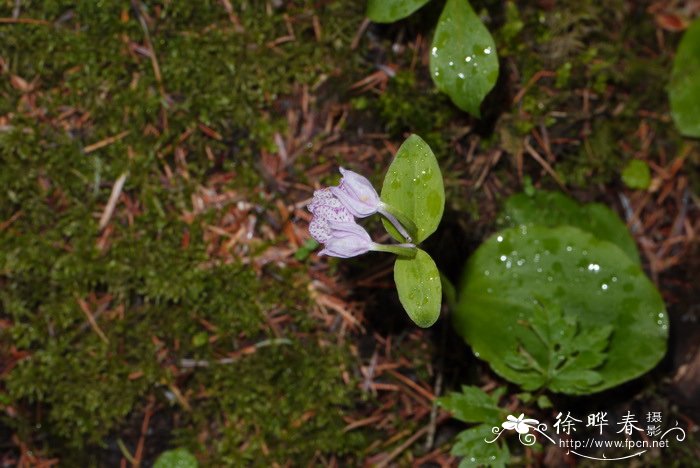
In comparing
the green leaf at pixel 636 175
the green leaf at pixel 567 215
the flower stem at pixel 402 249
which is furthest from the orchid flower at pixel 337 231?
the green leaf at pixel 636 175

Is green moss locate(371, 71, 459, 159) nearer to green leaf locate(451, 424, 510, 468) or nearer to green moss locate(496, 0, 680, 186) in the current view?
green moss locate(496, 0, 680, 186)

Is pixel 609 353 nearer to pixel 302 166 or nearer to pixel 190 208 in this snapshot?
pixel 302 166

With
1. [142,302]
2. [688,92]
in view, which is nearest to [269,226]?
[142,302]

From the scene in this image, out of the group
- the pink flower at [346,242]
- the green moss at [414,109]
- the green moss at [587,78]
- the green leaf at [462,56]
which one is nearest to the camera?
the pink flower at [346,242]

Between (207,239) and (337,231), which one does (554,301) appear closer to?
(337,231)

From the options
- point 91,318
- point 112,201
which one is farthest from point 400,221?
point 91,318

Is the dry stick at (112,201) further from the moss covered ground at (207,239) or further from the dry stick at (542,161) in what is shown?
the dry stick at (542,161)
